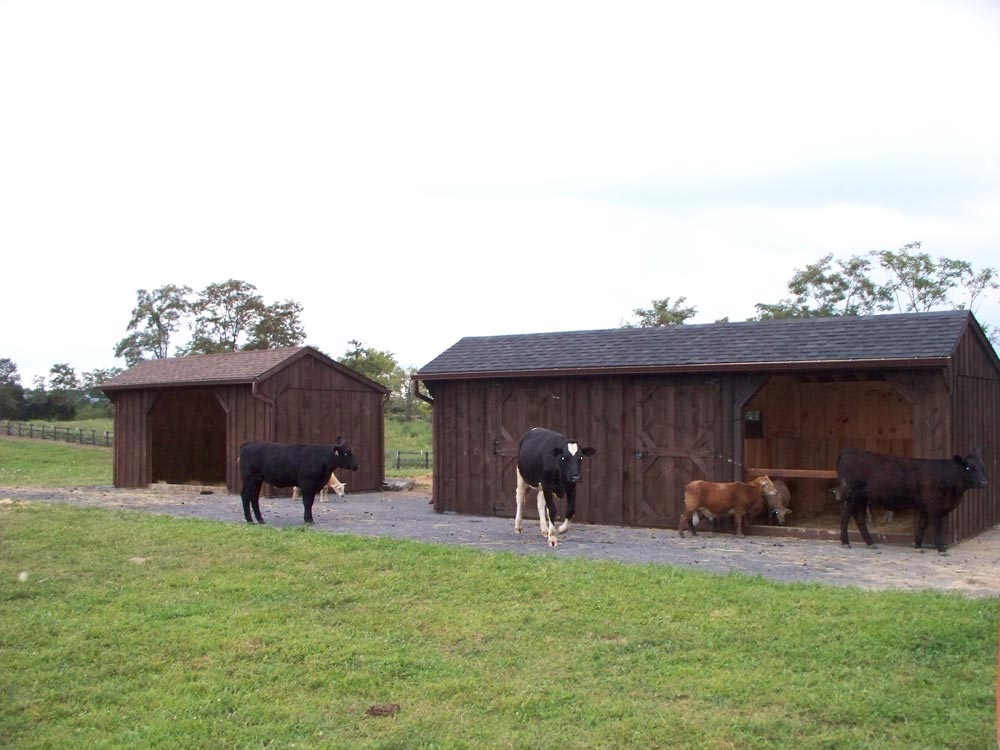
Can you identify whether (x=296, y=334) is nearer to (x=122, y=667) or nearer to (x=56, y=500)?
(x=56, y=500)

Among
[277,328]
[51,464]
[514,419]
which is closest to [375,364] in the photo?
[277,328]

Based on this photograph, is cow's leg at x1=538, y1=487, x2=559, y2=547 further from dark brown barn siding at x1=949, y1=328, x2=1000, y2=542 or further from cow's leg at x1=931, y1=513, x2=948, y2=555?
dark brown barn siding at x1=949, y1=328, x2=1000, y2=542

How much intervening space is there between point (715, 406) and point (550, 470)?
3138 mm

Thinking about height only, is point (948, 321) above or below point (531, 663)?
above

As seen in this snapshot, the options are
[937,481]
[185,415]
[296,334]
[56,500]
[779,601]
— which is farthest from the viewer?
[296,334]

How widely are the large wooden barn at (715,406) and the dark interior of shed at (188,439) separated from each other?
37.7 feet

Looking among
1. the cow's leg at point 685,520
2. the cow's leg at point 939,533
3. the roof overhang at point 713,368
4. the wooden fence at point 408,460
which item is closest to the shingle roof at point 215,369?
the roof overhang at point 713,368

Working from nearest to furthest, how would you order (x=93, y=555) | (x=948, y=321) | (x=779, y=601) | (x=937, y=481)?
(x=779, y=601), (x=93, y=555), (x=937, y=481), (x=948, y=321)

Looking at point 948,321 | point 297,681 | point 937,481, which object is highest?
point 948,321

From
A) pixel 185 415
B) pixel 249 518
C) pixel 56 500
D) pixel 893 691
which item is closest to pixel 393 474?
pixel 185 415

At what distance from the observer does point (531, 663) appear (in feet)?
25.1

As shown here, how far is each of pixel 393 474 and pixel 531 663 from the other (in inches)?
867

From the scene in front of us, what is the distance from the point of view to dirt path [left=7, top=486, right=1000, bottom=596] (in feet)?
35.3

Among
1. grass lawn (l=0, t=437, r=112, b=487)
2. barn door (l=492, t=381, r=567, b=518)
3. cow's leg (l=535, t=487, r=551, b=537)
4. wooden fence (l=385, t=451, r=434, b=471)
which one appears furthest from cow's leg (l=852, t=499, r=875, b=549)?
wooden fence (l=385, t=451, r=434, b=471)
